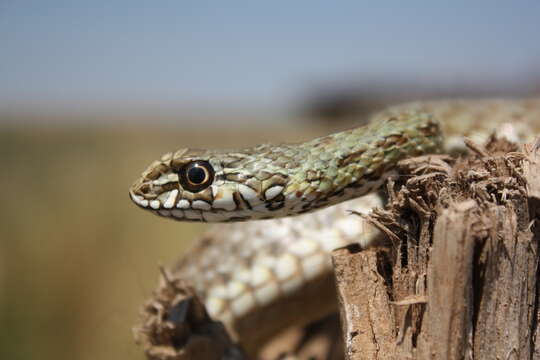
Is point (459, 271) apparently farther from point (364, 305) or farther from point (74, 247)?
point (74, 247)

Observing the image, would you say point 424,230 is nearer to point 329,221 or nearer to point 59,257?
point 329,221

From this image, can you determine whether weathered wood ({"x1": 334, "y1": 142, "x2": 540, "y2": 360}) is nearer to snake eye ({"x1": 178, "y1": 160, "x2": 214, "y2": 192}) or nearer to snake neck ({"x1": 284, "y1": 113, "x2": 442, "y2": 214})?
snake neck ({"x1": 284, "y1": 113, "x2": 442, "y2": 214})

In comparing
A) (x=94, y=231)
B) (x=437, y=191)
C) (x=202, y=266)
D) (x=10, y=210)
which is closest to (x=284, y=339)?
(x=202, y=266)

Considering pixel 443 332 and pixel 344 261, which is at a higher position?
pixel 344 261

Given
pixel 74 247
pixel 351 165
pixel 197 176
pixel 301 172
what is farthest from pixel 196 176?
pixel 74 247

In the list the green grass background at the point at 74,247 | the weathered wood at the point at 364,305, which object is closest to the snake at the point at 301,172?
the weathered wood at the point at 364,305

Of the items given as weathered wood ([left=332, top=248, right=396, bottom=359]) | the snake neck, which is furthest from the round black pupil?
weathered wood ([left=332, top=248, right=396, bottom=359])

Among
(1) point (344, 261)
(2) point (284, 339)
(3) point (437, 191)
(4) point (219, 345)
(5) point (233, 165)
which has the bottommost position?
(2) point (284, 339)
